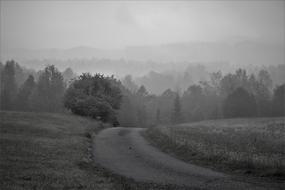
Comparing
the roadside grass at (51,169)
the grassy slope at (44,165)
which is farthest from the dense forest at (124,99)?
the roadside grass at (51,169)

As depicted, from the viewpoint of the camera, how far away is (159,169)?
18750 mm

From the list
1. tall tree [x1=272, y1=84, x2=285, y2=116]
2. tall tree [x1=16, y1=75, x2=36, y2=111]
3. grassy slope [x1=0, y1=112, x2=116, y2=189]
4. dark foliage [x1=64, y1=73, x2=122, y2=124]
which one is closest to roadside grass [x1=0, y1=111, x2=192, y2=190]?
grassy slope [x1=0, y1=112, x2=116, y2=189]

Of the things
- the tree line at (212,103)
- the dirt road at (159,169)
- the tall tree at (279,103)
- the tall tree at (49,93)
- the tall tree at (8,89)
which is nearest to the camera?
the dirt road at (159,169)

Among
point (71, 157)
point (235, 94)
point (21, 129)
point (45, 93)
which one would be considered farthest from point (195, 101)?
point (71, 157)

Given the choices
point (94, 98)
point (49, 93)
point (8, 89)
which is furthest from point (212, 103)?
point (94, 98)

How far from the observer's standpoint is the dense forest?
70938mm

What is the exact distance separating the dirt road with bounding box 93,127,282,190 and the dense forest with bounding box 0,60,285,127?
138 feet

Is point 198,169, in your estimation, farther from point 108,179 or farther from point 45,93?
point 45,93

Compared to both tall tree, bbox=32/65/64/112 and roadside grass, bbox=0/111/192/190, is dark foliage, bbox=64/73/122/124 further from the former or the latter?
tall tree, bbox=32/65/64/112

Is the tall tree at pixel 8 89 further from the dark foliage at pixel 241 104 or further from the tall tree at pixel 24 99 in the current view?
the dark foliage at pixel 241 104

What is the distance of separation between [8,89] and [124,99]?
4188cm

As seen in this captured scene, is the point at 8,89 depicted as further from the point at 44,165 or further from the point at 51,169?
the point at 51,169

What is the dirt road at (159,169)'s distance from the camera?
584 inches

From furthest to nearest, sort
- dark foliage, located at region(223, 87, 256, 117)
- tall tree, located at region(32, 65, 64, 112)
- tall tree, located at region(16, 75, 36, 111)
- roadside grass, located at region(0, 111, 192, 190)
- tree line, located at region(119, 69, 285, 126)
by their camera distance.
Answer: tall tree, located at region(32, 65, 64, 112) → tree line, located at region(119, 69, 285, 126) → tall tree, located at region(16, 75, 36, 111) → dark foliage, located at region(223, 87, 256, 117) → roadside grass, located at region(0, 111, 192, 190)
